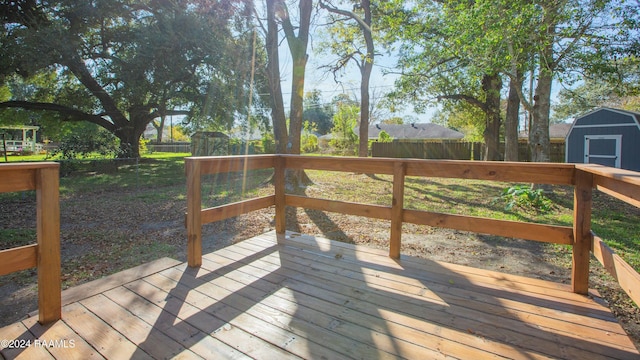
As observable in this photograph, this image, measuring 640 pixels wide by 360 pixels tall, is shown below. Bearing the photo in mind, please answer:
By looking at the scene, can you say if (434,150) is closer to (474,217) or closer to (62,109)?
(62,109)

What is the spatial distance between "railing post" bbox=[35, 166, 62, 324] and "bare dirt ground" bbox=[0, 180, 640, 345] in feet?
2.97

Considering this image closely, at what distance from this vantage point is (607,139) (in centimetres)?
1234

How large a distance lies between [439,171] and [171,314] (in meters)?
2.23

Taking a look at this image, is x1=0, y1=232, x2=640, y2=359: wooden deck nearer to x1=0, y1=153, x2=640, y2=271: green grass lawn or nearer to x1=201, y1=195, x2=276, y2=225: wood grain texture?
x1=201, y1=195, x2=276, y2=225: wood grain texture

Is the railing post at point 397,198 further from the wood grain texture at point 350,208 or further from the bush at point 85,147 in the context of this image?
the bush at point 85,147

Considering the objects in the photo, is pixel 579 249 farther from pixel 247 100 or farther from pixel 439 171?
pixel 247 100

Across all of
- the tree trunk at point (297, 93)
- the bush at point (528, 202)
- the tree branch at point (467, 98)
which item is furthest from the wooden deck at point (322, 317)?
the tree branch at point (467, 98)

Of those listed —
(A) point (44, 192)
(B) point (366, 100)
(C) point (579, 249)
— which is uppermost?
(B) point (366, 100)

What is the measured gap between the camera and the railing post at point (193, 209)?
2602 millimetres

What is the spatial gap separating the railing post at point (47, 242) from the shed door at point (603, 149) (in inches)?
626

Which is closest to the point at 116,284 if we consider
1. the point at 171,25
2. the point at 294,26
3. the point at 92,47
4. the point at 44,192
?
the point at 44,192

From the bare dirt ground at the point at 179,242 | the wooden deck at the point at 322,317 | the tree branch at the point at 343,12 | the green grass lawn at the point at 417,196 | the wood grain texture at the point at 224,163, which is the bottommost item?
the bare dirt ground at the point at 179,242

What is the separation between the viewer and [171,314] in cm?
199

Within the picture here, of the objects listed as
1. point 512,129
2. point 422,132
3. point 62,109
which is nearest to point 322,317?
point 512,129
